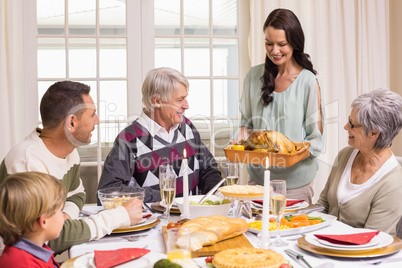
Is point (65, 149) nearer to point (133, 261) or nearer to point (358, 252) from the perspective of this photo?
point (133, 261)

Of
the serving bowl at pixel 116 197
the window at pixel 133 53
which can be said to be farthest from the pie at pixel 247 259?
the window at pixel 133 53

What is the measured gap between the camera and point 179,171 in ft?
8.55

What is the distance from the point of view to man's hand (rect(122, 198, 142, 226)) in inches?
69.9

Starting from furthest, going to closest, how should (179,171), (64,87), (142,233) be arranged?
(179,171) → (64,87) → (142,233)

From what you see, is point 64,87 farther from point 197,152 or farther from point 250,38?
point 250,38

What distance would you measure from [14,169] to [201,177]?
3.71ft

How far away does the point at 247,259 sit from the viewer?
4.13ft

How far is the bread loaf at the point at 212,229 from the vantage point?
1.51 meters

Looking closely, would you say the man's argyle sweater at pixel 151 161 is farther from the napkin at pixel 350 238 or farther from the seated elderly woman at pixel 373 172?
the napkin at pixel 350 238

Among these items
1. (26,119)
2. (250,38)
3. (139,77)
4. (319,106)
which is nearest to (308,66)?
(319,106)

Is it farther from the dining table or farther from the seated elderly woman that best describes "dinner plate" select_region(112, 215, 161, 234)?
the seated elderly woman

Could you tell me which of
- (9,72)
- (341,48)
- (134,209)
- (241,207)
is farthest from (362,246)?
(9,72)

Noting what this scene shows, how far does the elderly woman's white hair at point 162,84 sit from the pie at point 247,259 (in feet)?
4.63

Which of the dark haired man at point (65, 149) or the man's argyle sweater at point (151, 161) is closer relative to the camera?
the dark haired man at point (65, 149)
